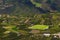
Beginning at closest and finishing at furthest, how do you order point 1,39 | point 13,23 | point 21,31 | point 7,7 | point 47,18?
point 1,39 < point 21,31 < point 13,23 < point 47,18 < point 7,7

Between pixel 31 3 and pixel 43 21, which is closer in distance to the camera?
pixel 43 21

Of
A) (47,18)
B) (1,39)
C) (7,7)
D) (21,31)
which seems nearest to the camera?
(1,39)

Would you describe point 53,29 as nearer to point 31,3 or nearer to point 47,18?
point 47,18

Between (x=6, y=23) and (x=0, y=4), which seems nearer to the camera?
(x=6, y=23)

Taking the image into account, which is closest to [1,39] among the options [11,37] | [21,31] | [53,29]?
[11,37]

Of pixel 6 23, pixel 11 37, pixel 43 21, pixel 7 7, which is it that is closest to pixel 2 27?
pixel 6 23

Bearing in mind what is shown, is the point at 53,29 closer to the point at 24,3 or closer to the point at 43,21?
the point at 43,21
